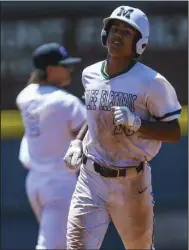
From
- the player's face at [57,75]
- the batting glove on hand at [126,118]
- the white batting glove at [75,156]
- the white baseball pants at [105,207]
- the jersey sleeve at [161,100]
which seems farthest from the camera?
the player's face at [57,75]

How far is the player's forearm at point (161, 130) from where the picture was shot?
5.32 metres

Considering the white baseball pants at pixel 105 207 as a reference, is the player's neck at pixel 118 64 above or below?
above

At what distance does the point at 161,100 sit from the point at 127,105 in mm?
183

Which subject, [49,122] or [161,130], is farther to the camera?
[49,122]

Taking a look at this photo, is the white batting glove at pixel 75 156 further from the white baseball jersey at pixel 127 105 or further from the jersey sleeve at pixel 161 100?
the jersey sleeve at pixel 161 100

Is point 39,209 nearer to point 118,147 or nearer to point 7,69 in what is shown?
point 118,147

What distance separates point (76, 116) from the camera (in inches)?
264

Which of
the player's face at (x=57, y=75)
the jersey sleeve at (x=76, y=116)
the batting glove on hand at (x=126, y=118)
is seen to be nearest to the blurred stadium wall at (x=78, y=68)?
the player's face at (x=57, y=75)

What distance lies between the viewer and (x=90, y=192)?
5.51 m

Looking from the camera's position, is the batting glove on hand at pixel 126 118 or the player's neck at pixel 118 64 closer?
the batting glove on hand at pixel 126 118

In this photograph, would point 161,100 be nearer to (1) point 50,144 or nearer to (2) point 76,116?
(2) point 76,116

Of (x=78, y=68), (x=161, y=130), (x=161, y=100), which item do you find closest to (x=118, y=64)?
(x=161, y=100)

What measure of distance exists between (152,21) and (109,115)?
3.92m

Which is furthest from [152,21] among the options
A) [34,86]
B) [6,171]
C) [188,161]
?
[34,86]
